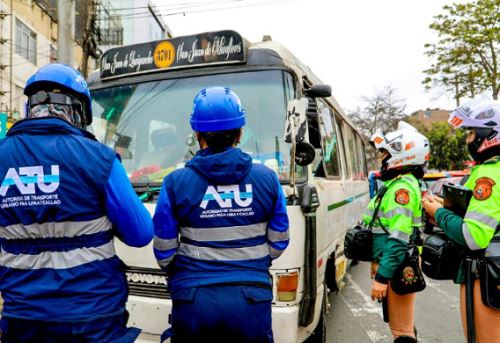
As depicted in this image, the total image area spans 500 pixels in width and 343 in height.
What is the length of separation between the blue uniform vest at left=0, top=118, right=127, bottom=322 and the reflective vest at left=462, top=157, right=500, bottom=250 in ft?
6.62

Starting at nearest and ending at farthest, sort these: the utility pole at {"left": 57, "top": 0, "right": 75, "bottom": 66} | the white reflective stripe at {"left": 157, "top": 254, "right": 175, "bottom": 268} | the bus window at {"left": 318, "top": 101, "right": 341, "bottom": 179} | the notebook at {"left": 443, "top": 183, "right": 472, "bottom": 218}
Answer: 1. the white reflective stripe at {"left": 157, "top": 254, "right": 175, "bottom": 268}
2. the notebook at {"left": 443, "top": 183, "right": 472, "bottom": 218}
3. the bus window at {"left": 318, "top": 101, "right": 341, "bottom": 179}
4. the utility pole at {"left": 57, "top": 0, "right": 75, "bottom": 66}

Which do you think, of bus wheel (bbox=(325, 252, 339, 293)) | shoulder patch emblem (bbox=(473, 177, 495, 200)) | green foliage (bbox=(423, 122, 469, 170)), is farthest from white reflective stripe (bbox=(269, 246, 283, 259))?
green foliage (bbox=(423, 122, 469, 170))

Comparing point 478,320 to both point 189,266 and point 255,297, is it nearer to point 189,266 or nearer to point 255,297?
point 255,297

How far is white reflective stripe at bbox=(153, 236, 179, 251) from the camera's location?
83.0 inches

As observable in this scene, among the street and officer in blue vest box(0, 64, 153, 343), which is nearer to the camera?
officer in blue vest box(0, 64, 153, 343)

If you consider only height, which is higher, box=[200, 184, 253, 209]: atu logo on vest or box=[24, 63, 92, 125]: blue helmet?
box=[24, 63, 92, 125]: blue helmet

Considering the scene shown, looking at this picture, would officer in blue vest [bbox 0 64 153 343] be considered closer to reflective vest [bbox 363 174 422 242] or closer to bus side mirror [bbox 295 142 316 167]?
bus side mirror [bbox 295 142 316 167]

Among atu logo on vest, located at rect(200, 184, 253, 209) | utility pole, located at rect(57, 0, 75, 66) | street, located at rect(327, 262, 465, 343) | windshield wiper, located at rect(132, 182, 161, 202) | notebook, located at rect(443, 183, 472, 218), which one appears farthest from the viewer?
utility pole, located at rect(57, 0, 75, 66)

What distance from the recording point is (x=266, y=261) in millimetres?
2199

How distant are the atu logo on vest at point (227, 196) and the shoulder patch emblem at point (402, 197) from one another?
59.6 inches

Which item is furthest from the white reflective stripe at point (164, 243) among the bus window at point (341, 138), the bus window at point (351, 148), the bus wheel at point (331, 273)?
the bus window at point (351, 148)

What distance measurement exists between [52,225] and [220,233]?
2.56 ft

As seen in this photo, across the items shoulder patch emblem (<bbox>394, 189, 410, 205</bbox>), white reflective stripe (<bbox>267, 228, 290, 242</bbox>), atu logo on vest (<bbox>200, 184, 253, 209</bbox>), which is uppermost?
atu logo on vest (<bbox>200, 184, 253, 209</bbox>)

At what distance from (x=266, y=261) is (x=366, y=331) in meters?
3.45
